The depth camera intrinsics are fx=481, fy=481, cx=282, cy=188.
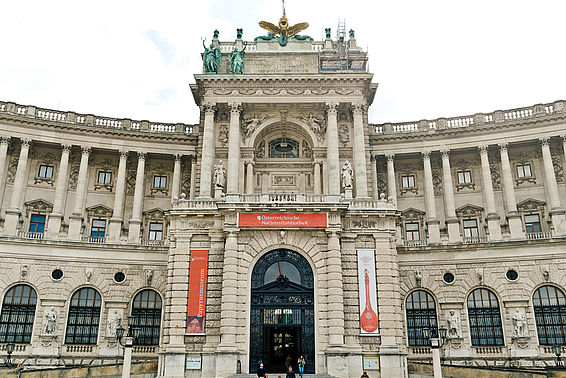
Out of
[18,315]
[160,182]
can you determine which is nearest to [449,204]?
[160,182]

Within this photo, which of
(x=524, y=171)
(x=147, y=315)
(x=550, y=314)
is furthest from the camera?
(x=524, y=171)

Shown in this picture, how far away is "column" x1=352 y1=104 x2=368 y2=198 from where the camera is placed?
39.1 m

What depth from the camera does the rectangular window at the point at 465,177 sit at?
44312 millimetres

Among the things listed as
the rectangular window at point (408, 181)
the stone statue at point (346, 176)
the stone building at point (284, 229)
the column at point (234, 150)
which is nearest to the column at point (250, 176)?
the stone building at point (284, 229)

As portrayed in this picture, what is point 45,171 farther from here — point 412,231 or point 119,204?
point 412,231

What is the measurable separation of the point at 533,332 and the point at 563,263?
5859 millimetres

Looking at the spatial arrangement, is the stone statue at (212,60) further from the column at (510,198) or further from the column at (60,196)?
the column at (510,198)

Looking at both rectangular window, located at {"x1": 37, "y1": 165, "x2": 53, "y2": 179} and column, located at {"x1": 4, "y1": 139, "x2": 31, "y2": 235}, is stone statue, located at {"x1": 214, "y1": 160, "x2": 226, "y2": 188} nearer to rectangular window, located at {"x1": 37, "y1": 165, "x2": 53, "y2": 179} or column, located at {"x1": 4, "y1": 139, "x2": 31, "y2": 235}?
rectangular window, located at {"x1": 37, "y1": 165, "x2": 53, "y2": 179}

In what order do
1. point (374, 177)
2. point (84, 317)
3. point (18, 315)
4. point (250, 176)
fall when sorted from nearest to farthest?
1. point (18, 315)
2. point (84, 317)
3. point (250, 176)
4. point (374, 177)

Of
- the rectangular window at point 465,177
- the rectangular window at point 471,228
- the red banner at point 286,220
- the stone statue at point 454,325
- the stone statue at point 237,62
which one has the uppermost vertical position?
the stone statue at point 237,62

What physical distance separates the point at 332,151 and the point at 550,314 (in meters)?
21.0

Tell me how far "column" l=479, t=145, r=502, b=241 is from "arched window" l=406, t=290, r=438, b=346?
7443mm

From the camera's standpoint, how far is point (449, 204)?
42594 mm

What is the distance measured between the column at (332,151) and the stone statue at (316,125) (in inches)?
38.7
